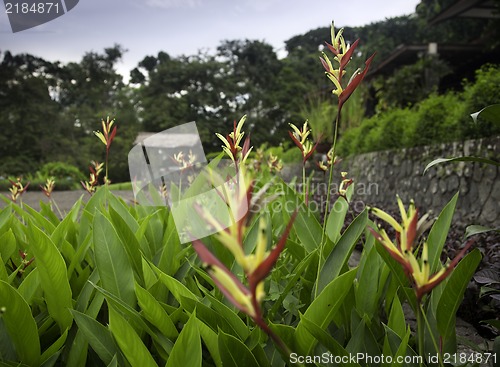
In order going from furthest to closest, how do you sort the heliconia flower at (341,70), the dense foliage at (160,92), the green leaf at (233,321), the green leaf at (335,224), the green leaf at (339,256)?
the dense foliage at (160,92), the green leaf at (335,224), the green leaf at (339,256), the green leaf at (233,321), the heliconia flower at (341,70)

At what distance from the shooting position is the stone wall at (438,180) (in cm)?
420

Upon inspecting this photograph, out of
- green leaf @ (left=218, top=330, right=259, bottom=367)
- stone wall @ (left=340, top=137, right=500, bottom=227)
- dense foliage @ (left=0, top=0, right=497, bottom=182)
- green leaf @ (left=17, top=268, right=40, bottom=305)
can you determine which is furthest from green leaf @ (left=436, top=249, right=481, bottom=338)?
dense foliage @ (left=0, top=0, right=497, bottom=182)

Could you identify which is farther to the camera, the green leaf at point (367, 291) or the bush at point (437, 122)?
the bush at point (437, 122)

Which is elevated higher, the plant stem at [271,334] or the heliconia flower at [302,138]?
the heliconia flower at [302,138]

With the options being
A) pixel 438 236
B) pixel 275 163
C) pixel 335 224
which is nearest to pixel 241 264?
pixel 438 236

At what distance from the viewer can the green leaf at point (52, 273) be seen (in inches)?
41.0

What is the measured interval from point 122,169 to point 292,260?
71.2 ft

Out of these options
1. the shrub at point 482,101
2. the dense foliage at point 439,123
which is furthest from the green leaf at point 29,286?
the shrub at point 482,101

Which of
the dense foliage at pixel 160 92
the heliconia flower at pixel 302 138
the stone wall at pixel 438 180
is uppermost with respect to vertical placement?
the dense foliage at pixel 160 92

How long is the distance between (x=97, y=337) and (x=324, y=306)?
0.53 metres

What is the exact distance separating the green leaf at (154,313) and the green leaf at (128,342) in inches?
4.4

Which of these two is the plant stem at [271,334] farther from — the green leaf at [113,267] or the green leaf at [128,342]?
the green leaf at [113,267]

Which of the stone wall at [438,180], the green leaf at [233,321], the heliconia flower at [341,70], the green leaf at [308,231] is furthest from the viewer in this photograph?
the stone wall at [438,180]

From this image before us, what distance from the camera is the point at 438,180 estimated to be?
5289mm
